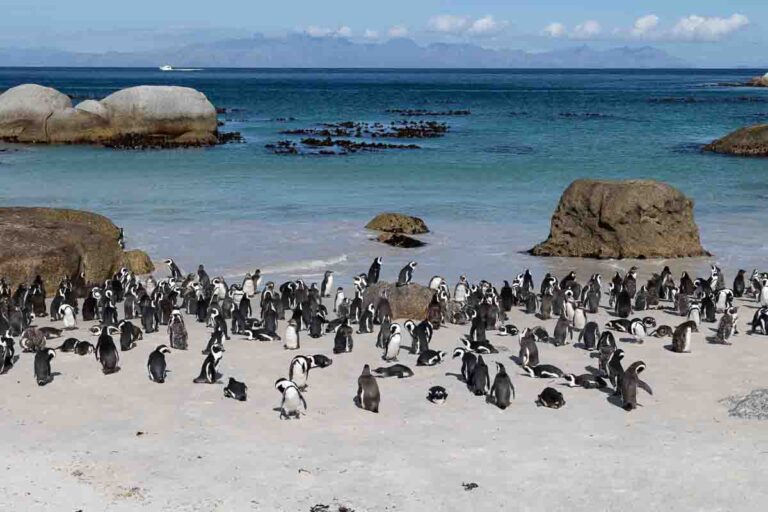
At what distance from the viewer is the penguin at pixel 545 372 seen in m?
14.3

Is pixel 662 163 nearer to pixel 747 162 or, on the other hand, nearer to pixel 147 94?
pixel 747 162

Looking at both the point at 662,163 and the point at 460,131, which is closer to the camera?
the point at 662,163

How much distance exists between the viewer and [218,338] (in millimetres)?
15500

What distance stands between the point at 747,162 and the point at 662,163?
4.07 metres

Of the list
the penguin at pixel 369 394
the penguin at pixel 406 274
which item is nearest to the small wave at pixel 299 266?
the penguin at pixel 406 274

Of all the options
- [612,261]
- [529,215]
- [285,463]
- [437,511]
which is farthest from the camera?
[529,215]

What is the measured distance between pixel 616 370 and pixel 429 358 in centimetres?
279

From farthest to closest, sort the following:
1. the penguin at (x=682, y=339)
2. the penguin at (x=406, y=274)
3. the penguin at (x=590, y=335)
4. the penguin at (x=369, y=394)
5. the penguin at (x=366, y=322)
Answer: the penguin at (x=406, y=274) → the penguin at (x=366, y=322) → the penguin at (x=590, y=335) → the penguin at (x=682, y=339) → the penguin at (x=369, y=394)

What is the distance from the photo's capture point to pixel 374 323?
58.4ft

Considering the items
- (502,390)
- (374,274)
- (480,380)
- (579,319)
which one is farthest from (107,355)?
(374,274)

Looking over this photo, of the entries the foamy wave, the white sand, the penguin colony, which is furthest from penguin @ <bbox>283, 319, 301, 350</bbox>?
the foamy wave

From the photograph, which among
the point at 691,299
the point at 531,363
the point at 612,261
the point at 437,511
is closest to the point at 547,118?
the point at 612,261

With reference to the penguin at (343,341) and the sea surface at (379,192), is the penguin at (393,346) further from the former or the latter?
the sea surface at (379,192)

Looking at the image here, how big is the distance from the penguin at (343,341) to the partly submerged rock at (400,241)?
405 inches
